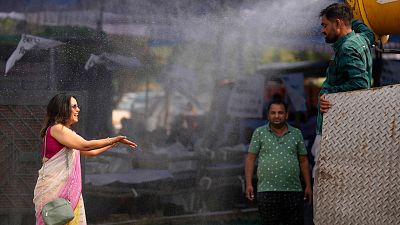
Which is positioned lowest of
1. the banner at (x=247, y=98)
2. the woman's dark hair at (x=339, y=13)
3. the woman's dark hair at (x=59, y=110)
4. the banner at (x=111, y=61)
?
the woman's dark hair at (x=59, y=110)

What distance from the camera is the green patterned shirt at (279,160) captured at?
640cm

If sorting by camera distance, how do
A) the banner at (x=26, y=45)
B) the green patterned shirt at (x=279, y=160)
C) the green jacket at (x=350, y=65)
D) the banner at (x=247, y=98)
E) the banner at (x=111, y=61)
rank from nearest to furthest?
the green jacket at (x=350, y=65), the green patterned shirt at (x=279, y=160), the banner at (x=26, y=45), the banner at (x=111, y=61), the banner at (x=247, y=98)

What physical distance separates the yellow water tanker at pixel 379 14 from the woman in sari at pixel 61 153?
76.5 inches

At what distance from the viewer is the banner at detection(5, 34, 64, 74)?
6.89m

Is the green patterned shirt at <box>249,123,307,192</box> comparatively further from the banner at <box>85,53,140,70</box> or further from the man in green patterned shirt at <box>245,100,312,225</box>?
the banner at <box>85,53,140,70</box>

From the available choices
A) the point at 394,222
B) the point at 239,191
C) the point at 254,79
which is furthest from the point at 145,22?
the point at 394,222

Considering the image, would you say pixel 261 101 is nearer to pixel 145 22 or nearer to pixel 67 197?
pixel 145 22

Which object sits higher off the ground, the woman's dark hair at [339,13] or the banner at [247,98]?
the woman's dark hair at [339,13]

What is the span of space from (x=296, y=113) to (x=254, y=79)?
2.07 ft

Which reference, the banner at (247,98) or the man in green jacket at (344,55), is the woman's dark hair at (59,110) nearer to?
the man in green jacket at (344,55)

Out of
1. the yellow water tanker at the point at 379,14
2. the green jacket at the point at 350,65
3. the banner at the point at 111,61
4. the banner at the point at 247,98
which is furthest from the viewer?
the banner at the point at 247,98

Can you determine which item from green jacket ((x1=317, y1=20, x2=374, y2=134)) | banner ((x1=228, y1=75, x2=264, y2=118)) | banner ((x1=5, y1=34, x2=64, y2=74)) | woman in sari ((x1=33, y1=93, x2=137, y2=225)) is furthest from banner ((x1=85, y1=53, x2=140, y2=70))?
green jacket ((x1=317, y1=20, x2=374, y2=134))

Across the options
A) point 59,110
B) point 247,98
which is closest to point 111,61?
point 247,98

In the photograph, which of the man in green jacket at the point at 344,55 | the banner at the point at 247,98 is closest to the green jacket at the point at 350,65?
the man in green jacket at the point at 344,55
